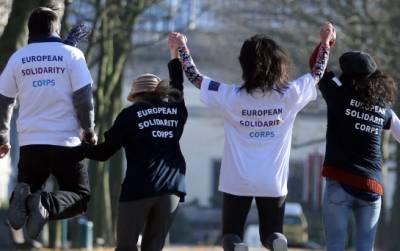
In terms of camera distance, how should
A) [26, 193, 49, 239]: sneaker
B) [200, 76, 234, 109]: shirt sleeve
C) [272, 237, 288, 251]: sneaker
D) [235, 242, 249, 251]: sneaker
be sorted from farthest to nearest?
1. [200, 76, 234, 109]: shirt sleeve
2. [26, 193, 49, 239]: sneaker
3. [235, 242, 249, 251]: sneaker
4. [272, 237, 288, 251]: sneaker

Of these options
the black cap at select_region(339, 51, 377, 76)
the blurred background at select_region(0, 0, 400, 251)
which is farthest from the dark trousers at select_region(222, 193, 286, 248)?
the blurred background at select_region(0, 0, 400, 251)

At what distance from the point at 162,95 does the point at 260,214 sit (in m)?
1.28

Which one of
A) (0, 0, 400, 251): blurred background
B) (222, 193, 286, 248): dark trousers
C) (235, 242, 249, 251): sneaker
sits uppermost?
(222, 193, 286, 248): dark trousers

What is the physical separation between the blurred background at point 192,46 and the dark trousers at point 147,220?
11.8 ft

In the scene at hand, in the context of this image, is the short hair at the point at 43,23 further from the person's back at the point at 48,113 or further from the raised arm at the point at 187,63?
the raised arm at the point at 187,63

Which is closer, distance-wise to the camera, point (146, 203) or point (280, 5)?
point (146, 203)

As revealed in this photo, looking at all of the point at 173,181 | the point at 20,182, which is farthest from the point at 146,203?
the point at 20,182

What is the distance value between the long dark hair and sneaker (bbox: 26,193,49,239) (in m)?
1.18

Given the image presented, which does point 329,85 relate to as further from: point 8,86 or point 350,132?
point 8,86

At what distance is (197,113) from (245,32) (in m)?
21.7

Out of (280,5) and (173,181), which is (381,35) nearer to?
(280,5)

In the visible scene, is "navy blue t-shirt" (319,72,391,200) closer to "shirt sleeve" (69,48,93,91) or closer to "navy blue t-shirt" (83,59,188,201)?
"navy blue t-shirt" (83,59,188,201)

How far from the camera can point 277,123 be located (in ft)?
29.0

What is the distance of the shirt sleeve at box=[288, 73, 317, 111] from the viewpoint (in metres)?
8.90
